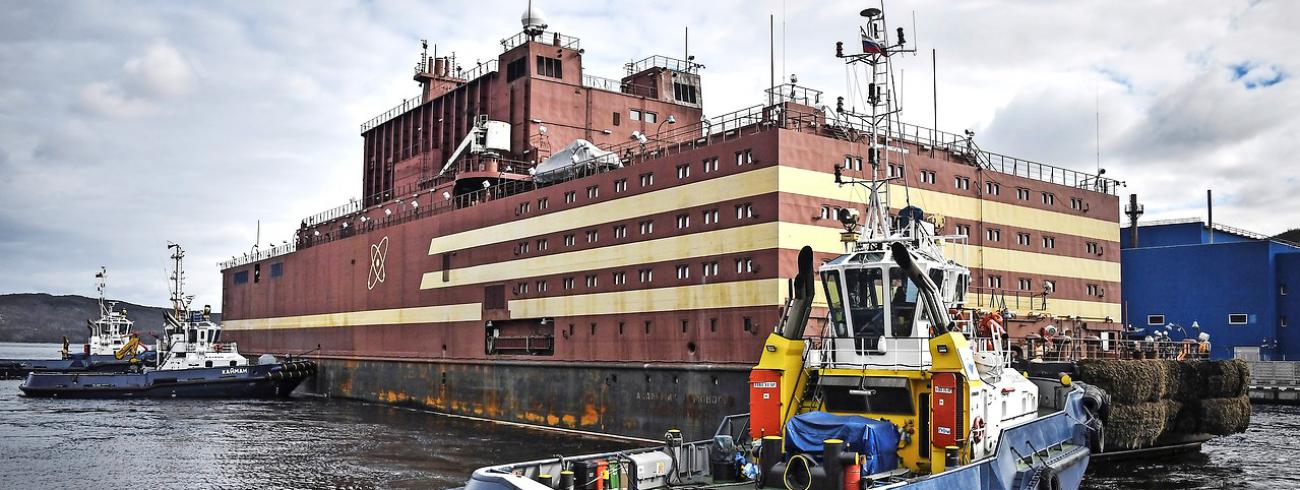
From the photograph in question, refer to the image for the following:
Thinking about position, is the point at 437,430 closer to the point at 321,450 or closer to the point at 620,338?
the point at 321,450

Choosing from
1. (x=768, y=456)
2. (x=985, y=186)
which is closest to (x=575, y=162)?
(x=985, y=186)

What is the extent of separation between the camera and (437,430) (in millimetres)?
39844

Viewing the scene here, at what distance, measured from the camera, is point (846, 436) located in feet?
49.3

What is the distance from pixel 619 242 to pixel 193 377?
3178 centimetres

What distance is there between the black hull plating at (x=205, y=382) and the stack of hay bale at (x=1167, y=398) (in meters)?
42.3

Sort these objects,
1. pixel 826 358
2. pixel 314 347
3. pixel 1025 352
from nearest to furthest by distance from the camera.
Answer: pixel 826 358 → pixel 1025 352 → pixel 314 347

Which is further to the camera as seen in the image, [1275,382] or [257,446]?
[1275,382]

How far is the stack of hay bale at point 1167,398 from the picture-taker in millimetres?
29547

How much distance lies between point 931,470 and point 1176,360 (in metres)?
21.6

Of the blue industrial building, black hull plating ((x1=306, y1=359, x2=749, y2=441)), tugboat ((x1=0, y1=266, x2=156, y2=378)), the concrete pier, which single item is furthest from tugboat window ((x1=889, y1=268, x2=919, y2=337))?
tugboat ((x1=0, y1=266, x2=156, y2=378))

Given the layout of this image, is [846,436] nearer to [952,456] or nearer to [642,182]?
[952,456]

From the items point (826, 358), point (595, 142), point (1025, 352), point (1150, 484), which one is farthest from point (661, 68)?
point (826, 358)

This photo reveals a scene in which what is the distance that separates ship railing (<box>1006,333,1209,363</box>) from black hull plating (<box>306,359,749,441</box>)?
9323 millimetres

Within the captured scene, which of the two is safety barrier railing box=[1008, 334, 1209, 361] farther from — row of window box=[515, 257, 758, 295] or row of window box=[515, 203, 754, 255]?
row of window box=[515, 203, 754, 255]
